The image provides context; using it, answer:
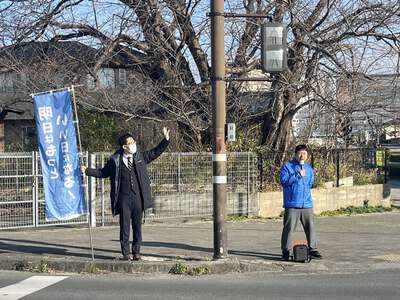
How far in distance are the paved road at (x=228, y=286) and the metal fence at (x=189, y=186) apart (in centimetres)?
537

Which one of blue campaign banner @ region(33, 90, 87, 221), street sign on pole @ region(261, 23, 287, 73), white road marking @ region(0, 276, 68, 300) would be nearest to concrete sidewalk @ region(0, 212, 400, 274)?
white road marking @ region(0, 276, 68, 300)

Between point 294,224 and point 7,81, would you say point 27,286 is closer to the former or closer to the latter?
point 294,224

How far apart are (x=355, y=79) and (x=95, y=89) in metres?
6.51

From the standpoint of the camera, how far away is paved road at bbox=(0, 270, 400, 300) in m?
7.96

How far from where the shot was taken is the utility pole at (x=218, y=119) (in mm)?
9945

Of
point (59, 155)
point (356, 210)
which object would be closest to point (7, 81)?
point (59, 155)

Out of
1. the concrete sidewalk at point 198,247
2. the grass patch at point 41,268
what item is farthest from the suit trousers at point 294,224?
Answer: the grass patch at point 41,268

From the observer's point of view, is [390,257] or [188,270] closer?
[188,270]

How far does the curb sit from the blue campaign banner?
789mm

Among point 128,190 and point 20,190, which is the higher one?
point 128,190

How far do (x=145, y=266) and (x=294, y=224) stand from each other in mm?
2411

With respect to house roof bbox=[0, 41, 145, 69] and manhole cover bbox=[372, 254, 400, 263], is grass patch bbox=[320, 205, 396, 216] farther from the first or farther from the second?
house roof bbox=[0, 41, 145, 69]

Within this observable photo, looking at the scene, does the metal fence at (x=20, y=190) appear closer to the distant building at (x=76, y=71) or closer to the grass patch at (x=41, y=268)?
the distant building at (x=76, y=71)

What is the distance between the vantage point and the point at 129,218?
392 inches
